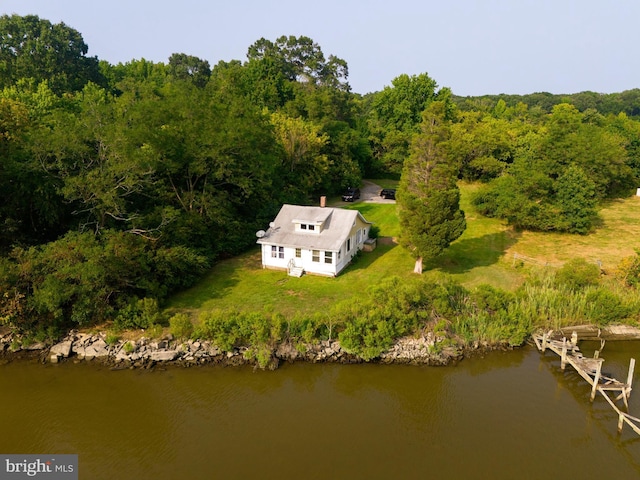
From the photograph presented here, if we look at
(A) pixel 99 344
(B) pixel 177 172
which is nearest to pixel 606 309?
(A) pixel 99 344

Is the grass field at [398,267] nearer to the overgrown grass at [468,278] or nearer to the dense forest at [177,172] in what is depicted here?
the overgrown grass at [468,278]

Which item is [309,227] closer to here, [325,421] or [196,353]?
[196,353]

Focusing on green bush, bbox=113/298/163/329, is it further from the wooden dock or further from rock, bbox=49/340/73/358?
the wooden dock

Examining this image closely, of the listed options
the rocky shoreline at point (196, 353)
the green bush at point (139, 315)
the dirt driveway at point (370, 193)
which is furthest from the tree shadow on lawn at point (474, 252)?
the green bush at point (139, 315)

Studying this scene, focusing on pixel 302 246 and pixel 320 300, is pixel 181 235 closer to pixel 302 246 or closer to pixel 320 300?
pixel 302 246

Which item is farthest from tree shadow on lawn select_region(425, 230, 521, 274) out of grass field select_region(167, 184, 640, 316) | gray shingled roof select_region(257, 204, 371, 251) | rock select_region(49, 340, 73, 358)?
rock select_region(49, 340, 73, 358)

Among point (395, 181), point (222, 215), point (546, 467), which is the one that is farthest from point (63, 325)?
point (395, 181)

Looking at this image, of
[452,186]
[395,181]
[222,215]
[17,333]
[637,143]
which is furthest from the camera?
[395,181]
